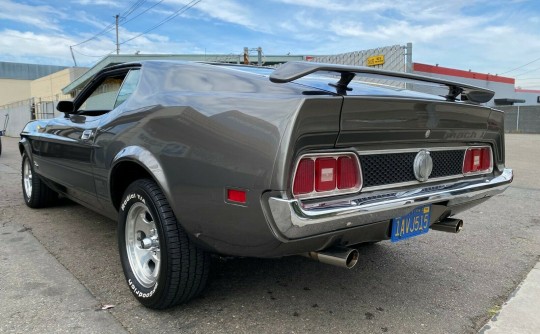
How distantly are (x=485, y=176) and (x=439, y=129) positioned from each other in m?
0.83

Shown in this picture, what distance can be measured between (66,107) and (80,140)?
2.28 feet

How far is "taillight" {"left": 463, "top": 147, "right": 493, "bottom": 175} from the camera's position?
3.05m

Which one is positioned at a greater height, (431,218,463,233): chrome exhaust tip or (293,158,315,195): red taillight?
(293,158,315,195): red taillight

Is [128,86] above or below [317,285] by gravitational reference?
above

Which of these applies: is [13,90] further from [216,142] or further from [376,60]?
[216,142]

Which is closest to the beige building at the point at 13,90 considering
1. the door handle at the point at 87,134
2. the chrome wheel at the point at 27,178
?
the chrome wheel at the point at 27,178

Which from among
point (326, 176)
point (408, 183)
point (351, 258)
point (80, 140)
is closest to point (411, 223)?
point (408, 183)

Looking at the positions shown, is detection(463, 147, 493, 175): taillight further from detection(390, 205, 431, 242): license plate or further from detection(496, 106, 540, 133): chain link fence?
detection(496, 106, 540, 133): chain link fence

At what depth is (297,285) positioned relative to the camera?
3141 millimetres

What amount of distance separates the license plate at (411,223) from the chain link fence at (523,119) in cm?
2565

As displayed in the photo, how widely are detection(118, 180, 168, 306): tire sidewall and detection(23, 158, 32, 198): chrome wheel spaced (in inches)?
120

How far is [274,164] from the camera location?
196 centimetres

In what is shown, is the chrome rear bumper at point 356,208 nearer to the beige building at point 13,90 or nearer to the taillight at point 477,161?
the taillight at point 477,161

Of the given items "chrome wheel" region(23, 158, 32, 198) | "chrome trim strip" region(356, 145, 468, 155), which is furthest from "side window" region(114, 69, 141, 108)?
"chrome wheel" region(23, 158, 32, 198)
